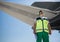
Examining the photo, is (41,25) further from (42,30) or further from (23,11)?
(23,11)

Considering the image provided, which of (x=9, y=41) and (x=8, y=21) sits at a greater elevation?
(x=8, y=21)

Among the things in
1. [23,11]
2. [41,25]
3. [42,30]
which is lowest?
[42,30]

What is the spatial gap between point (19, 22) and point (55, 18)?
3.42ft

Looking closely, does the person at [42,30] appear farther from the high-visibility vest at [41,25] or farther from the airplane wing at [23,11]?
the airplane wing at [23,11]

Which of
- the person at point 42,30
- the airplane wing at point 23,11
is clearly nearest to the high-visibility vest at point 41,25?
the person at point 42,30

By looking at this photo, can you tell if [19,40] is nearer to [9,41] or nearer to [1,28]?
[9,41]

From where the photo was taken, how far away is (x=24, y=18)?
461 cm

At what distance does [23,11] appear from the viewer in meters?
4.68

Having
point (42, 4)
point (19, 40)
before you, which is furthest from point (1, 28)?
point (42, 4)

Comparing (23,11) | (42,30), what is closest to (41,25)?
(42,30)

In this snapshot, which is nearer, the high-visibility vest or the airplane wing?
the high-visibility vest

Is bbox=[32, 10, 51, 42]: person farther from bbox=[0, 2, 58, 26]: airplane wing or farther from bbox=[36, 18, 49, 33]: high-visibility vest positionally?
bbox=[0, 2, 58, 26]: airplane wing

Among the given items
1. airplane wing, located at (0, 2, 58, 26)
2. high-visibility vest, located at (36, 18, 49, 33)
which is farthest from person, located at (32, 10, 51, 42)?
airplane wing, located at (0, 2, 58, 26)

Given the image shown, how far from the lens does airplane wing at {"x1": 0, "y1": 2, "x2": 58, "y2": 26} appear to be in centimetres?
461
